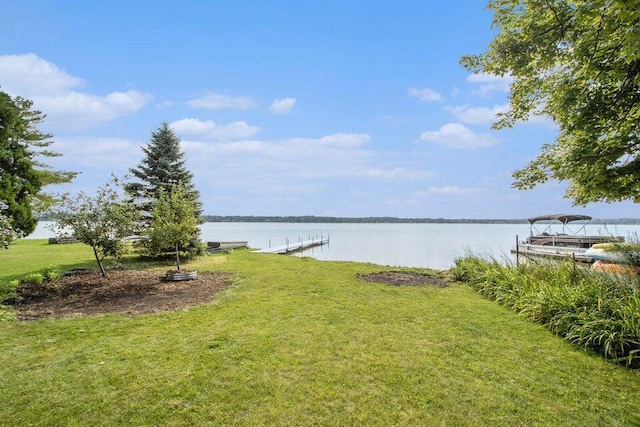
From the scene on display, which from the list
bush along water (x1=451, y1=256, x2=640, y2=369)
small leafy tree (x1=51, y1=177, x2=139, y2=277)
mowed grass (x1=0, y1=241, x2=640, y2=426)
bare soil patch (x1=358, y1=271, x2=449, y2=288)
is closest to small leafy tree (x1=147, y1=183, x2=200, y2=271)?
small leafy tree (x1=51, y1=177, x2=139, y2=277)

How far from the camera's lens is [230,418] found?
310cm

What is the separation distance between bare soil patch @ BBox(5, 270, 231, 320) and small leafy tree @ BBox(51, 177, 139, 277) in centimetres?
111

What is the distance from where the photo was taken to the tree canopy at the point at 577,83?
528 cm

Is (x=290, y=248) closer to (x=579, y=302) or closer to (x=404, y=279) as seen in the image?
(x=404, y=279)

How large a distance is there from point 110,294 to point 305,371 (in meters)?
6.40

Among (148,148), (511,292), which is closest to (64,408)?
(511,292)

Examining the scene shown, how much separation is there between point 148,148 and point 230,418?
16.3 meters

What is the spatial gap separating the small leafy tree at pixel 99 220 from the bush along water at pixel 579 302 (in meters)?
10.3

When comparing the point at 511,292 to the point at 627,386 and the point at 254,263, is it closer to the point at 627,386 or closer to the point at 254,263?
the point at 627,386

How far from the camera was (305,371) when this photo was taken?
157 inches

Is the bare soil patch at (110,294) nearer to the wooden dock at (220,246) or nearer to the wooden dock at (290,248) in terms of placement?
the wooden dock at (220,246)

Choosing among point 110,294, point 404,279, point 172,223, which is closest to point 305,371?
point 110,294

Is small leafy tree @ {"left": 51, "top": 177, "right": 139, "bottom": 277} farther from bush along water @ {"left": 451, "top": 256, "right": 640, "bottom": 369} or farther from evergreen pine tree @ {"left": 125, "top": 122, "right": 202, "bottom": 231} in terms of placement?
bush along water @ {"left": 451, "top": 256, "right": 640, "bottom": 369}

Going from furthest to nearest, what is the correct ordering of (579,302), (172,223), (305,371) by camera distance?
(172,223)
(579,302)
(305,371)
